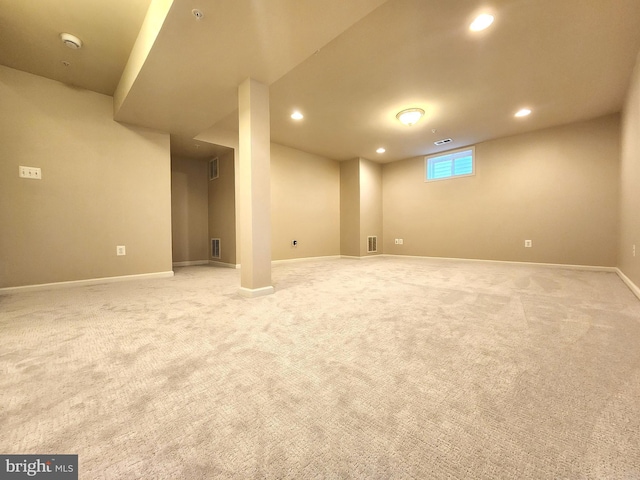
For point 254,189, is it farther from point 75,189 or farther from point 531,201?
point 531,201

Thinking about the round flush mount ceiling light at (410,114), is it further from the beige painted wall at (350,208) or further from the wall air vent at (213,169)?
the wall air vent at (213,169)

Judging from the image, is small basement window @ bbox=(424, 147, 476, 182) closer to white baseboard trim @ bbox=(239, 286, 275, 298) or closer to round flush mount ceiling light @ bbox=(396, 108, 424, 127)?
round flush mount ceiling light @ bbox=(396, 108, 424, 127)

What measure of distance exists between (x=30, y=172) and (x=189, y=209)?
99.5 inches

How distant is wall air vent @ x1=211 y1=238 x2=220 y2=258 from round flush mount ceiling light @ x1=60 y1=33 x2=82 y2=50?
3.33 m

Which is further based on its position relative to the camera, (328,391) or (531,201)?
(531,201)

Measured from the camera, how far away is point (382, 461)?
0.69m

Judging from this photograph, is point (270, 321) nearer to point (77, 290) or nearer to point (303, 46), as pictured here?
point (303, 46)

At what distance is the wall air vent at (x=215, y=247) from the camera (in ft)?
17.0

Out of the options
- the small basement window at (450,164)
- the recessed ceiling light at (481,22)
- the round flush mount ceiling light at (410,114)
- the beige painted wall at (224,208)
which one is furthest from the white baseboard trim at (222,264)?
the small basement window at (450,164)

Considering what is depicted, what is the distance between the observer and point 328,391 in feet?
3.28

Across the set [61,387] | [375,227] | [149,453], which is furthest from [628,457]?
[375,227]

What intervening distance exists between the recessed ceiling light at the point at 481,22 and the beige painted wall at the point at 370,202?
3948 millimetres

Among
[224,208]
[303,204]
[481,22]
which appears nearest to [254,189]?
[481,22]

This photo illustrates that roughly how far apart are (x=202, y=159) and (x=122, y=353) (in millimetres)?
4922
